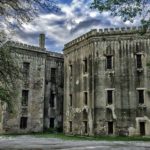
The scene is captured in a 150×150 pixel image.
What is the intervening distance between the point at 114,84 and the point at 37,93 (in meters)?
10.1

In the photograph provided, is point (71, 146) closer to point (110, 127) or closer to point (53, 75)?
point (110, 127)

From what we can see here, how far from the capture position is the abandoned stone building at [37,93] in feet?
115

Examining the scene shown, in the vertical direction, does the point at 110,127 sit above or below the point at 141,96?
below

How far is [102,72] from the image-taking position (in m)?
32.9

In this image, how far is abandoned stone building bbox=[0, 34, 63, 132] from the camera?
35.2m

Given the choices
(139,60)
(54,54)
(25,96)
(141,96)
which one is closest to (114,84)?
(141,96)

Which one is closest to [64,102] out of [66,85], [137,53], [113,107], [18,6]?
[66,85]

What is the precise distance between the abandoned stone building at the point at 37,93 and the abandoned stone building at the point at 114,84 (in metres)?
4.78

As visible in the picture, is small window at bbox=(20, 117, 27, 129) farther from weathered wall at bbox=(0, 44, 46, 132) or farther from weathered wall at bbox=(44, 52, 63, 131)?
weathered wall at bbox=(44, 52, 63, 131)

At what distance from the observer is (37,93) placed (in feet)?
123

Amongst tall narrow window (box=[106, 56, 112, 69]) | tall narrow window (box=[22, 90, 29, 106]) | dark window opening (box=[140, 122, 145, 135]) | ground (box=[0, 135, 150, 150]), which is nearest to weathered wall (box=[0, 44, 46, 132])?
tall narrow window (box=[22, 90, 29, 106])

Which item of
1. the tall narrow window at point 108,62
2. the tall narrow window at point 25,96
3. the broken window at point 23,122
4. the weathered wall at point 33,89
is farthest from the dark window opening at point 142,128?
the tall narrow window at point 25,96

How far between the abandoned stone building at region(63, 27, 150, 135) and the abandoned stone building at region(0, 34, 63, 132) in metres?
4.78

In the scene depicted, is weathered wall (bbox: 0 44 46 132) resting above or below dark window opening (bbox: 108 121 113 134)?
above
